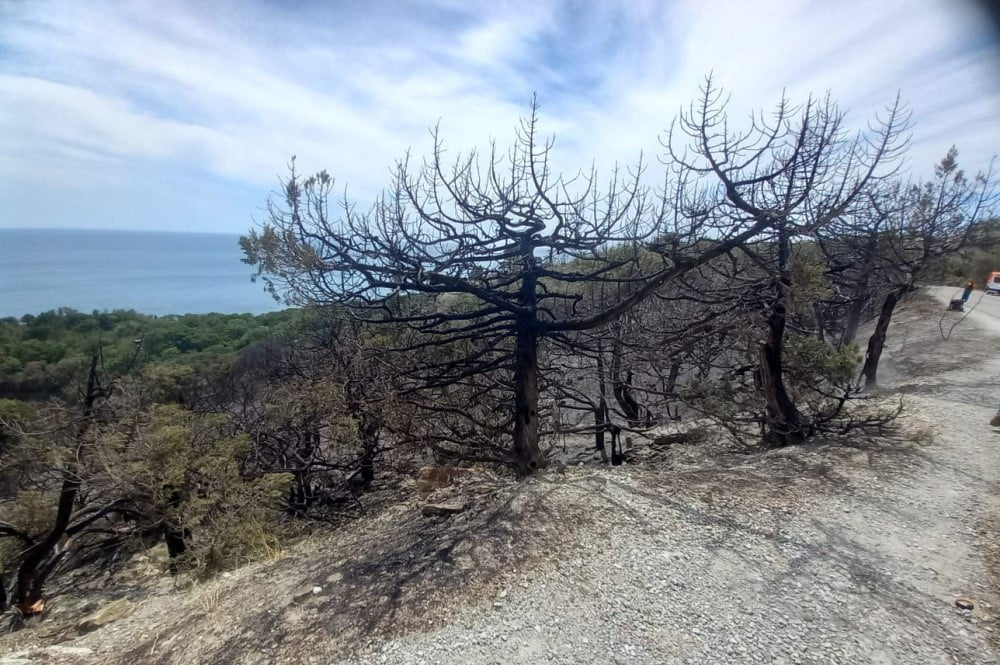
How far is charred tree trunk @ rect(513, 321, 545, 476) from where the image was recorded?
6066 mm

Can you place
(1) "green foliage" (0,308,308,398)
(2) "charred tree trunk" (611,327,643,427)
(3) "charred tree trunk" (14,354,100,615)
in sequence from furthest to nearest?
(1) "green foliage" (0,308,308,398)
(2) "charred tree trunk" (611,327,643,427)
(3) "charred tree trunk" (14,354,100,615)

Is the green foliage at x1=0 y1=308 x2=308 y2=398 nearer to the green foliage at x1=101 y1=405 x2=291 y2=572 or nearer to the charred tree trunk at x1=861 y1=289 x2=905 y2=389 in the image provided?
the green foliage at x1=101 y1=405 x2=291 y2=572

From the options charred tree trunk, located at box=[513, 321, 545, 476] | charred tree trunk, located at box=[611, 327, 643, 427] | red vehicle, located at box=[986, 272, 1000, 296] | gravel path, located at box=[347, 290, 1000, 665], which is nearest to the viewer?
gravel path, located at box=[347, 290, 1000, 665]

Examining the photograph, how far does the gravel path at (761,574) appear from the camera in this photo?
2.95 meters

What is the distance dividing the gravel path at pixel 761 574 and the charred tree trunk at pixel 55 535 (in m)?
6.99

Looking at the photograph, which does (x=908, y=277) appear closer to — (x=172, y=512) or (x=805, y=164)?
(x=805, y=164)

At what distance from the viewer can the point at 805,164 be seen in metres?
5.86

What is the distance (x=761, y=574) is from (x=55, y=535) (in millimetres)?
9379

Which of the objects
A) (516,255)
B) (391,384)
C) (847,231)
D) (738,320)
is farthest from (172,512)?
(847,231)

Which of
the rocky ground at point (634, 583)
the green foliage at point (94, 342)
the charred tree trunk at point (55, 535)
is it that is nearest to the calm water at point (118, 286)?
the green foliage at point (94, 342)

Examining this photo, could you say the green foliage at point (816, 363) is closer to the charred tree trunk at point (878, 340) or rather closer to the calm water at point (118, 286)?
the charred tree trunk at point (878, 340)

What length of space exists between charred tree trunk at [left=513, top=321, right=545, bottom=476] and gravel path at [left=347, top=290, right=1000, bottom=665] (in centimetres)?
72

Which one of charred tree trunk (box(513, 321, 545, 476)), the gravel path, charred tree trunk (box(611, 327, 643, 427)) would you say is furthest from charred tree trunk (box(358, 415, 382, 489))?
charred tree trunk (box(611, 327, 643, 427))

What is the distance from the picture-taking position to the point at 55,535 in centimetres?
748
